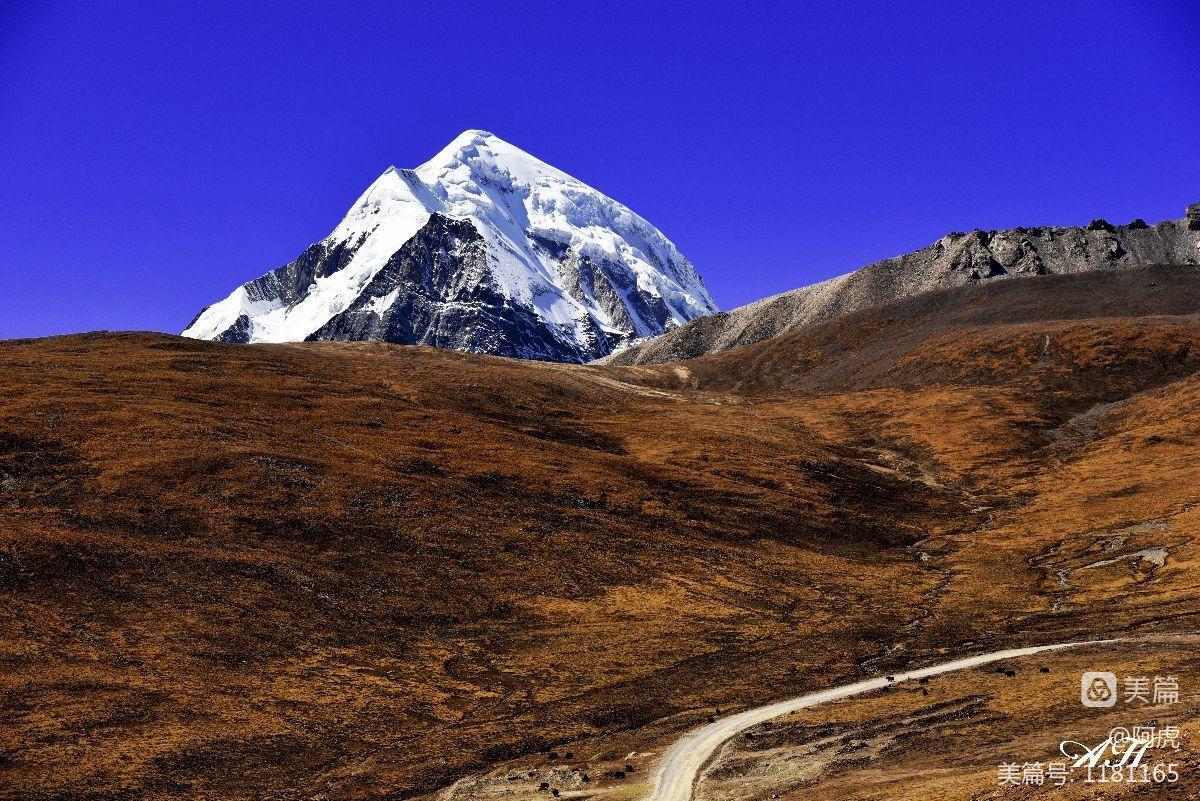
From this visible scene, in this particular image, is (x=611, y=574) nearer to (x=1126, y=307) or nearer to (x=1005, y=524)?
(x=1005, y=524)

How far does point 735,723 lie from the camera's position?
39.2 meters

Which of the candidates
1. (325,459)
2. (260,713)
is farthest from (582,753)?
(325,459)

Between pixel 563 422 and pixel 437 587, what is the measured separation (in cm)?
5147

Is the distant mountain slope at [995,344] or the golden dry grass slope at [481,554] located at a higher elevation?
the distant mountain slope at [995,344]

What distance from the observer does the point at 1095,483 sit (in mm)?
82938

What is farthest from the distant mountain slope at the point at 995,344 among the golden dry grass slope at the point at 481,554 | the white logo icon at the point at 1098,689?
the white logo icon at the point at 1098,689

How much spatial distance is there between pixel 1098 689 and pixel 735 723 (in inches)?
578

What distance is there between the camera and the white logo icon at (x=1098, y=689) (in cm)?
3322

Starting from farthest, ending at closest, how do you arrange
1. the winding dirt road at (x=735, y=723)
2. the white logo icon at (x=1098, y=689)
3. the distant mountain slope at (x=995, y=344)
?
the distant mountain slope at (x=995, y=344) < the winding dirt road at (x=735, y=723) < the white logo icon at (x=1098, y=689)

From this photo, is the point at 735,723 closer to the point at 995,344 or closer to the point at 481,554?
the point at 481,554

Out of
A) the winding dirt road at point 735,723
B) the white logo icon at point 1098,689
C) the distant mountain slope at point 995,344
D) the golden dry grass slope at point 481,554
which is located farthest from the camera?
the distant mountain slope at point 995,344

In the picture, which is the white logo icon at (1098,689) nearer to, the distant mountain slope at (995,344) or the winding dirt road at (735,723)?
the winding dirt road at (735,723)

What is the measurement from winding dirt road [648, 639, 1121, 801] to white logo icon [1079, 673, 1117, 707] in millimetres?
7580

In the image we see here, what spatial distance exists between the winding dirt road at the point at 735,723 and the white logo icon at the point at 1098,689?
7.58 meters
